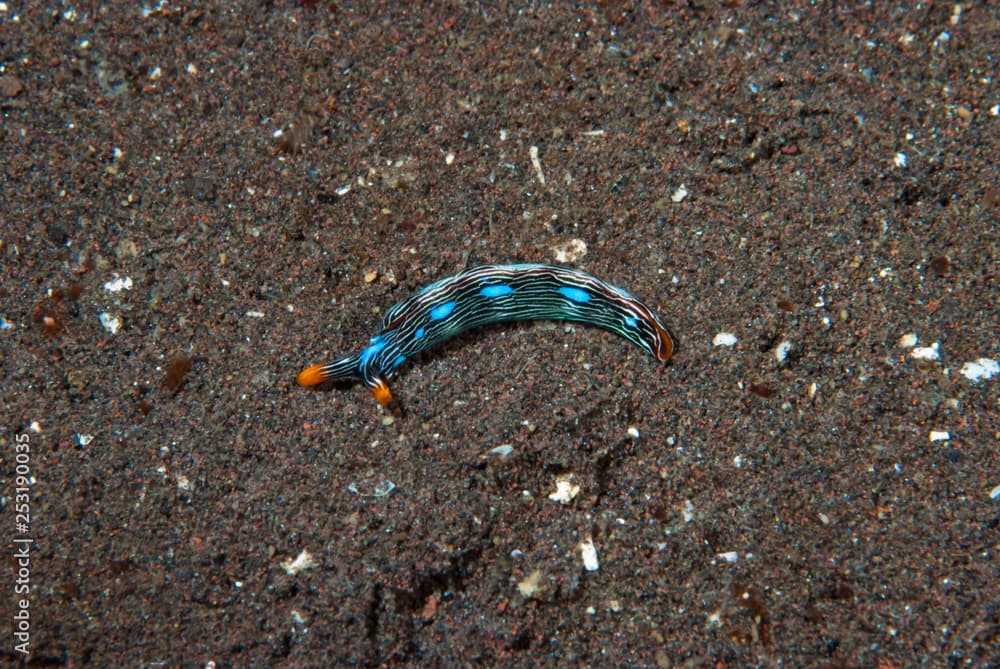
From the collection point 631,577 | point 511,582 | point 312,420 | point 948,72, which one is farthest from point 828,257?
point 312,420

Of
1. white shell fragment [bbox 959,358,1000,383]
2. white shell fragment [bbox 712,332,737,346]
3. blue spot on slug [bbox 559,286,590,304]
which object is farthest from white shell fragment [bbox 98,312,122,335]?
white shell fragment [bbox 959,358,1000,383]

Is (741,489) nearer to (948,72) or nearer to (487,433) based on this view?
(487,433)

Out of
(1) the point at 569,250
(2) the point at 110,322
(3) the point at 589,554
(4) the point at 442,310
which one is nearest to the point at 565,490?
(3) the point at 589,554

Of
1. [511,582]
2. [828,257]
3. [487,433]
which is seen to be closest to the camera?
[511,582]

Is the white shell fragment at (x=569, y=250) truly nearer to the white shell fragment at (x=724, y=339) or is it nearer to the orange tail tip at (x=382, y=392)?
the white shell fragment at (x=724, y=339)

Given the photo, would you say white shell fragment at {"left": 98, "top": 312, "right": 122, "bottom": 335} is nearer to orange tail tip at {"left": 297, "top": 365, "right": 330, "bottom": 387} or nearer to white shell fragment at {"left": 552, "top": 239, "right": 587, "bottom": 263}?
orange tail tip at {"left": 297, "top": 365, "right": 330, "bottom": 387}

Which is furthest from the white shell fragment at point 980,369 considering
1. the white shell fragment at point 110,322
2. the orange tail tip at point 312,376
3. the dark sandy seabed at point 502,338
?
the white shell fragment at point 110,322

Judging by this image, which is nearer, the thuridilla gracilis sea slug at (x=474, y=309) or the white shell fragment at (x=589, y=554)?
the white shell fragment at (x=589, y=554)

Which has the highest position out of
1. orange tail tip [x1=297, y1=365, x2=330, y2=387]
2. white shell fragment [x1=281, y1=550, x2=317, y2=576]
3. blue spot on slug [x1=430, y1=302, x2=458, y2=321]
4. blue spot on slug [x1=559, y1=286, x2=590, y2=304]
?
blue spot on slug [x1=430, y1=302, x2=458, y2=321]
